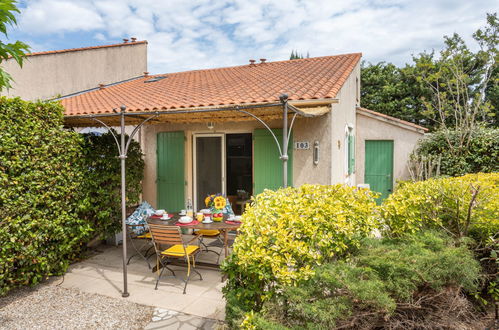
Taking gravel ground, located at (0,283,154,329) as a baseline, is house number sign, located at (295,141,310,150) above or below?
above

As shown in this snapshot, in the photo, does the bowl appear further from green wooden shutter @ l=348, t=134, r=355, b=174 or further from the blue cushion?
green wooden shutter @ l=348, t=134, r=355, b=174

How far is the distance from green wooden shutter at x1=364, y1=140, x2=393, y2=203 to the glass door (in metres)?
5.83

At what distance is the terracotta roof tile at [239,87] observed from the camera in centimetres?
684

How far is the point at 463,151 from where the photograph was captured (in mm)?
10375

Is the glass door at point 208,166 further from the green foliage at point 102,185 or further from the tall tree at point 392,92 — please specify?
the tall tree at point 392,92

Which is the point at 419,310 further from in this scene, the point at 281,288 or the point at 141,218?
the point at 141,218

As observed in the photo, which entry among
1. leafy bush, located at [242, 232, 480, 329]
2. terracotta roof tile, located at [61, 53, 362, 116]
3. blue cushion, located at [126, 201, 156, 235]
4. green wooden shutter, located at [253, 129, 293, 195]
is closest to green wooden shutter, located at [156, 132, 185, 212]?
terracotta roof tile, located at [61, 53, 362, 116]

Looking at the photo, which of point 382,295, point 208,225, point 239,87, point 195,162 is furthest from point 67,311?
point 239,87

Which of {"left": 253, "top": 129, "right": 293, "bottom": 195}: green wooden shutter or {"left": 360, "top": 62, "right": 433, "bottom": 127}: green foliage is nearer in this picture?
{"left": 253, "top": 129, "right": 293, "bottom": 195}: green wooden shutter

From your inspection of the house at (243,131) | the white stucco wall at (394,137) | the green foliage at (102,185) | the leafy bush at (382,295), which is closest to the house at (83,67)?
the house at (243,131)

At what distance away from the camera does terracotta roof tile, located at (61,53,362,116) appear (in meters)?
6.84

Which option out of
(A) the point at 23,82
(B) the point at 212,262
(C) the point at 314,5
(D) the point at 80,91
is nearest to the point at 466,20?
(C) the point at 314,5

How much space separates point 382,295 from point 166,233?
3.76 m

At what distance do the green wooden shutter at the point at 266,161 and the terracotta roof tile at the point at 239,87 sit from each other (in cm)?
114
